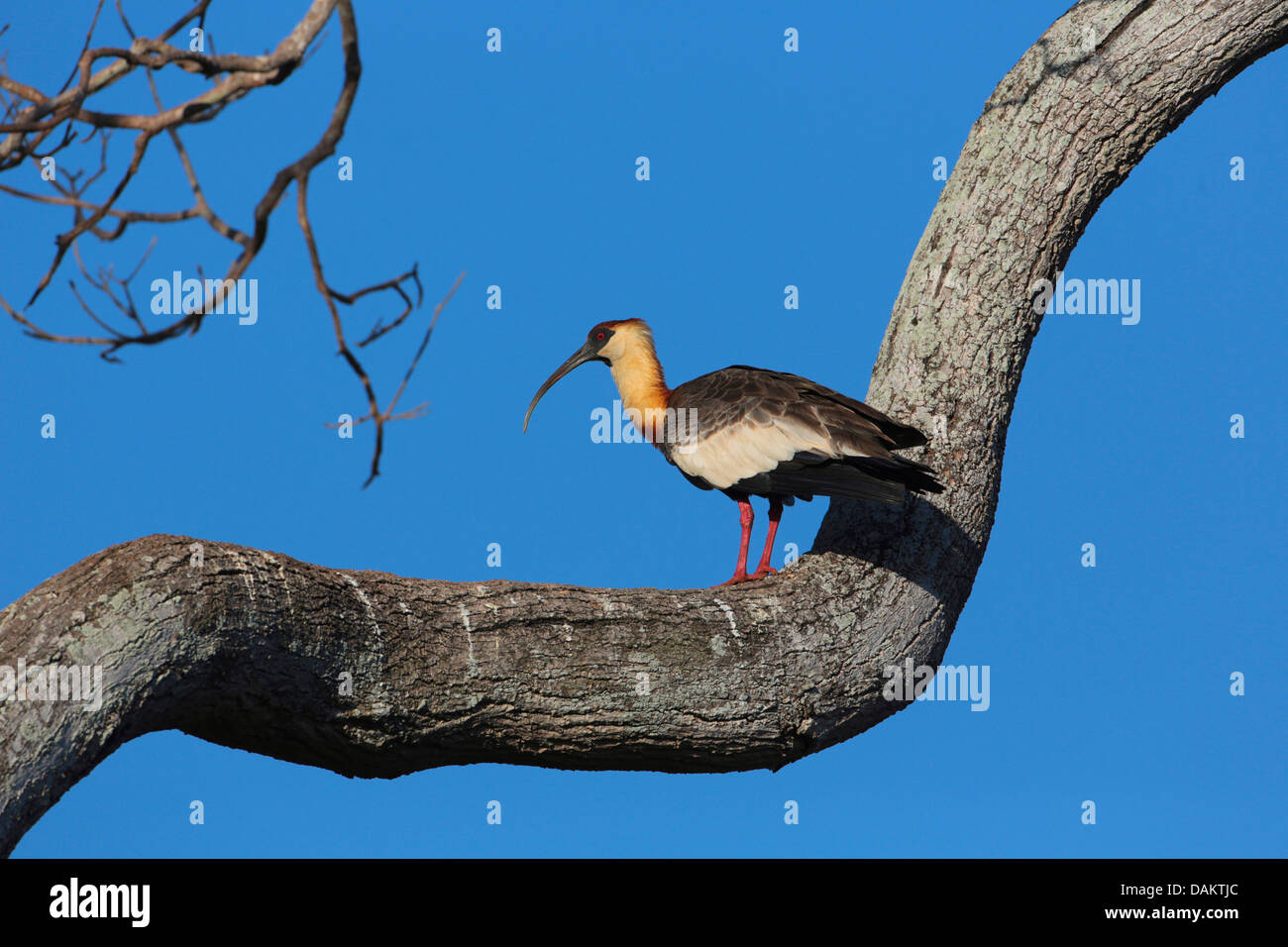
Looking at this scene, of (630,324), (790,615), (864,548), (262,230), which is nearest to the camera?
(262,230)

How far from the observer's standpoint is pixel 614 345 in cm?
824

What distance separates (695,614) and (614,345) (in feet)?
10.0

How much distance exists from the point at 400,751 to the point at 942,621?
274 centimetres

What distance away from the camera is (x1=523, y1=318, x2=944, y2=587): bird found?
5.95m

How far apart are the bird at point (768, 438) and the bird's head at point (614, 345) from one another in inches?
2.2

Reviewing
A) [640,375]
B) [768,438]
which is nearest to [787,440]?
[768,438]

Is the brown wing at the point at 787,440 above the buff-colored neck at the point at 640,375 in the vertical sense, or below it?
below

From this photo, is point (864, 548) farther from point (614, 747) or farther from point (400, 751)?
point (400, 751)

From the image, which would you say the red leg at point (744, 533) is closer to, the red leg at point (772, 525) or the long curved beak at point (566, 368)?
the red leg at point (772, 525)

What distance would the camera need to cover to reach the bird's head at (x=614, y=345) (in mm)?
8117

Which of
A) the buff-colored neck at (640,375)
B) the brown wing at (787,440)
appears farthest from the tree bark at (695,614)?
the buff-colored neck at (640,375)

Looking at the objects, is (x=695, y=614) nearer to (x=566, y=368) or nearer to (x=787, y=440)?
(x=787, y=440)

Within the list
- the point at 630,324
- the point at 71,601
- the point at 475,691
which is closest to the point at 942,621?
the point at 475,691

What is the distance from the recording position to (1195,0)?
6598 mm
